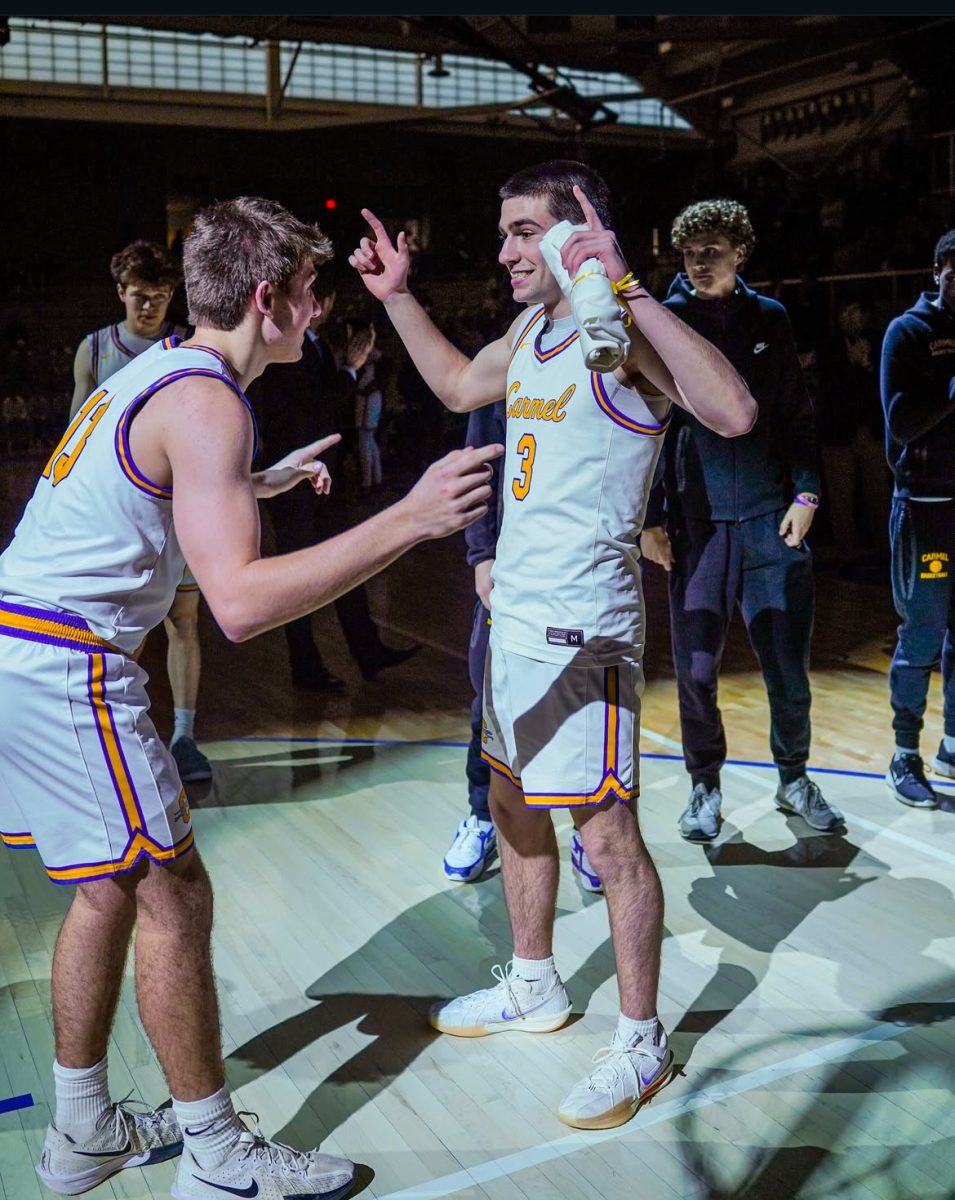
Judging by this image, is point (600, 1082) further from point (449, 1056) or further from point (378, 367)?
point (378, 367)

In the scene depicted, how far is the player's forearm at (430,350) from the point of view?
2.66m

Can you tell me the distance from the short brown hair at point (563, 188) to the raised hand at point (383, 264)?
328 millimetres

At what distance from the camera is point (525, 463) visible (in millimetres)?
2369

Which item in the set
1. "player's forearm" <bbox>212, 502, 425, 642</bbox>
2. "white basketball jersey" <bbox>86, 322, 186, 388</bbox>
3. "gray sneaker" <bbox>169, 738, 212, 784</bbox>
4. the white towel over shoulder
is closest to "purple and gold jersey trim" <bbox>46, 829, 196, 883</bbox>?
"player's forearm" <bbox>212, 502, 425, 642</bbox>

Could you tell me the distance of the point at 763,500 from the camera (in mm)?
3426

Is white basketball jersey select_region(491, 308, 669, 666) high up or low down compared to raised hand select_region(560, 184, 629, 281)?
down

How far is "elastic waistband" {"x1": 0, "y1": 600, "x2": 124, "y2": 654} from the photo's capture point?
195cm

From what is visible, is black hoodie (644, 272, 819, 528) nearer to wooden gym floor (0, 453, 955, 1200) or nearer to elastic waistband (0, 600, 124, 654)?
wooden gym floor (0, 453, 955, 1200)

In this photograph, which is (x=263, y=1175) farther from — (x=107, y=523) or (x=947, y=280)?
(x=947, y=280)

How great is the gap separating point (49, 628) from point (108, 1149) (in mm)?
886

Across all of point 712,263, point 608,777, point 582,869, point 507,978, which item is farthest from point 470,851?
point 712,263

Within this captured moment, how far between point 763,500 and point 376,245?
52.1 inches

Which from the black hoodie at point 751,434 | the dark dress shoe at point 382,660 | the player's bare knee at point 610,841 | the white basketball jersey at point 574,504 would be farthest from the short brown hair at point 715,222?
the dark dress shoe at point 382,660

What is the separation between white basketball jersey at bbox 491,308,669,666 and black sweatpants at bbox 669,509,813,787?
3.61ft
